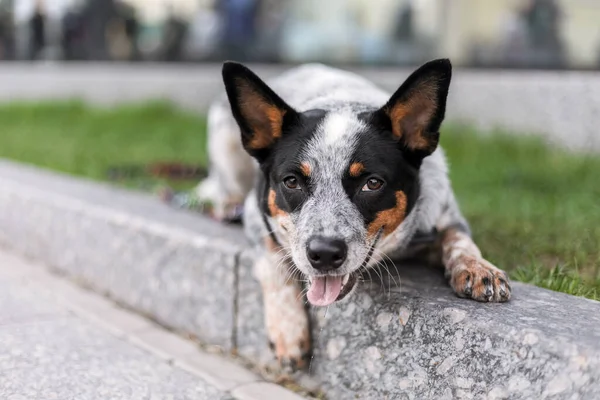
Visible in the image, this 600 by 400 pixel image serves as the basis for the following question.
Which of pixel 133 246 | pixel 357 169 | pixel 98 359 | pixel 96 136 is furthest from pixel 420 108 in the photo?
pixel 96 136

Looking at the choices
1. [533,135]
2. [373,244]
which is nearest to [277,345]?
[373,244]

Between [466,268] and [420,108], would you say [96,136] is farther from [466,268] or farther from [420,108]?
[466,268]

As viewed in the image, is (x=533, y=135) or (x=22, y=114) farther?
(x=22, y=114)

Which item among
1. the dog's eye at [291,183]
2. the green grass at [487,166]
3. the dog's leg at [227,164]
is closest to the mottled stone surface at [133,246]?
the dog's leg at [227,164]

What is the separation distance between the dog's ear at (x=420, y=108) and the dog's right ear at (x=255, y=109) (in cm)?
37

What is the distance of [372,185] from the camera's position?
8.71ft

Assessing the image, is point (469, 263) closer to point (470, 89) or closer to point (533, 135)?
point (533, 135)

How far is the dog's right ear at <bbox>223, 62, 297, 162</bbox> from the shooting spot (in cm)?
277

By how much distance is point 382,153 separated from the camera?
2.72m

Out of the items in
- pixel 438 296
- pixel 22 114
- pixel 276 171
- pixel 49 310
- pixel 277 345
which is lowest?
pixel 22 114

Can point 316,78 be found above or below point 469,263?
above

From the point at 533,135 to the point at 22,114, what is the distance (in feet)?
21.9

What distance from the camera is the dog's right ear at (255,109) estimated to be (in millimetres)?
2771

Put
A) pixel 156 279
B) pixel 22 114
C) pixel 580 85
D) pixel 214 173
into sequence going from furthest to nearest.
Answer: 1. pixel 22 114
2. pixel 580 85
3. pixel 214 173
4. pixel 156 279
